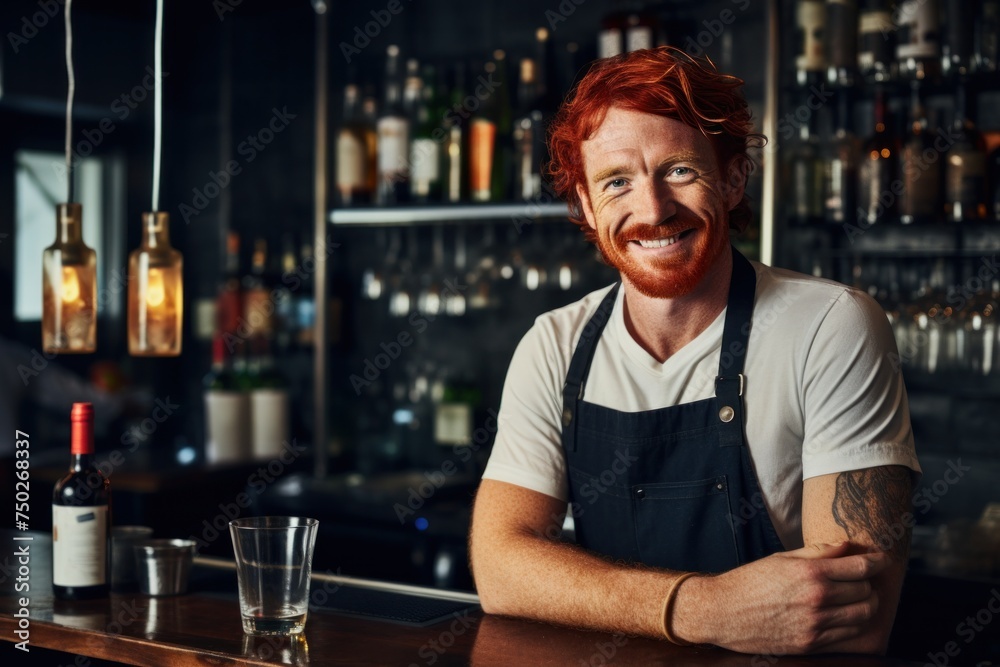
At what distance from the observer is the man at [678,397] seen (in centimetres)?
155

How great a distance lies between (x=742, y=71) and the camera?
3.32 meters

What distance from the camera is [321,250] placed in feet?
12.2

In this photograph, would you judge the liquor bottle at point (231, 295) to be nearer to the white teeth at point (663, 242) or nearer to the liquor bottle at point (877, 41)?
the liquor bottle at point (877, 41)

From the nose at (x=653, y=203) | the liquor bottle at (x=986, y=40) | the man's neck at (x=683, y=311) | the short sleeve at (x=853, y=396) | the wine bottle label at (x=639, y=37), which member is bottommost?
the short sleeve at (x=853, y=396)

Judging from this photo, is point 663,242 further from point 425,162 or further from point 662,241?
point 425,162

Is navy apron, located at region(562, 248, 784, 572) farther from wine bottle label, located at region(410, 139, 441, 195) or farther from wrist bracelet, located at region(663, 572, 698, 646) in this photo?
wine bottle label, located at region(410, 139, 441, 195)

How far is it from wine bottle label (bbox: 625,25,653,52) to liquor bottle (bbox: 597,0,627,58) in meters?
0.03

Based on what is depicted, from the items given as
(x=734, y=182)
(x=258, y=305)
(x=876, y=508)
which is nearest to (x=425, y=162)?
(x=258, y=305)

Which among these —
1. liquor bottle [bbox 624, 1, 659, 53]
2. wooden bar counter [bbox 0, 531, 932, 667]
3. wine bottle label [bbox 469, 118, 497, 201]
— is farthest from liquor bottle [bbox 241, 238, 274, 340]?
wooden bar counter [bbox 0, 531, 932, 667]

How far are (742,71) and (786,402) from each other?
189 cm

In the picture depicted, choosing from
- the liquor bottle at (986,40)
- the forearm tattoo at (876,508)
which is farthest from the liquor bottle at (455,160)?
the forearm tattoo at (876,508)

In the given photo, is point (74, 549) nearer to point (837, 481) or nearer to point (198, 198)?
point (837, 481)

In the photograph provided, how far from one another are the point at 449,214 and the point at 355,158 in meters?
0.43

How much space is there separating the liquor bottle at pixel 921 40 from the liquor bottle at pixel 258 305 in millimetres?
2307
